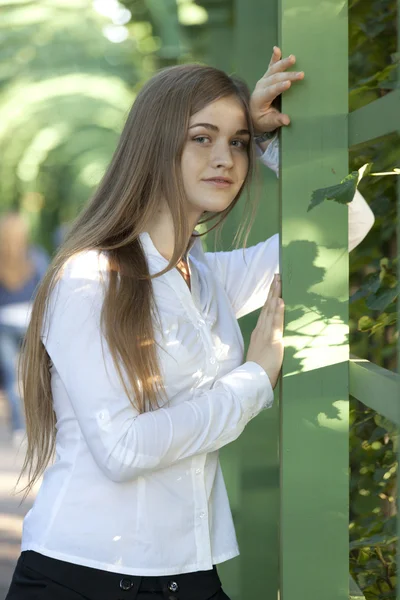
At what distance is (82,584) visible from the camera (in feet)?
5.22

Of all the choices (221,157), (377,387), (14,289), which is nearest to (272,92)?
(221,157)

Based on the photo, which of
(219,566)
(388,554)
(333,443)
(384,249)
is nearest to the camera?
(333,443)

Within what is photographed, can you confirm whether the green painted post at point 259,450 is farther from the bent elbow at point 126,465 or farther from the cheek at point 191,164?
the bent elbow at point 126,465

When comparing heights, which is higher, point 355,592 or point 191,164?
point 191,164

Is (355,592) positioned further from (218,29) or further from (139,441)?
(218,29)

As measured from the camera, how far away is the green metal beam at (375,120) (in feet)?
4.42

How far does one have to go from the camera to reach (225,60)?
2734mm

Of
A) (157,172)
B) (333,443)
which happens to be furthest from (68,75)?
(333,443)

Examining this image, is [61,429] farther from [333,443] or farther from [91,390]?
[333,443]

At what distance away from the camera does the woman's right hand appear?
1.63m

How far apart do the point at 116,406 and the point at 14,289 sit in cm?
573

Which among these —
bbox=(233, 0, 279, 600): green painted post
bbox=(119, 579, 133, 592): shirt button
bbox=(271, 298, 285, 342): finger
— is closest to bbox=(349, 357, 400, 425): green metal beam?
bbox=(271, 298, 285, 342): finger

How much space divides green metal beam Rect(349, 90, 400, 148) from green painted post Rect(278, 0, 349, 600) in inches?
1.4

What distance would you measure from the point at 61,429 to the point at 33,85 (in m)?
4.04
